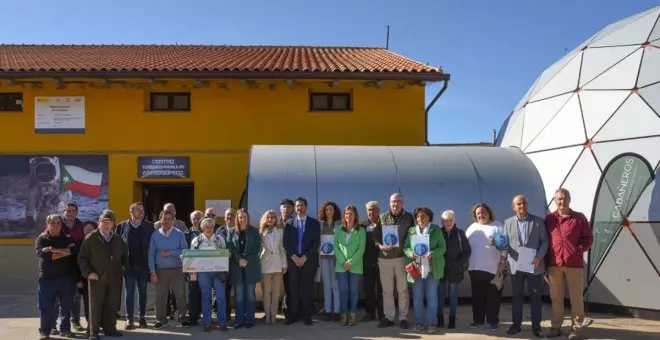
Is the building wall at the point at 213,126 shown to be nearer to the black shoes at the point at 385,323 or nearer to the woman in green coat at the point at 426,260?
the woman in green coat at the point at 426,260

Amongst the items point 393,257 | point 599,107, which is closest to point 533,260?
point 393,257

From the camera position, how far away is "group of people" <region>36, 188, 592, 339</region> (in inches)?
284

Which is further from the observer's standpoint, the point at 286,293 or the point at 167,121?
the point at 167,121

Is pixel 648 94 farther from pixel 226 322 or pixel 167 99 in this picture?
pixel 167 99

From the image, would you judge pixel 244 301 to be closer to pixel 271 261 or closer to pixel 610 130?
pixel 271 261

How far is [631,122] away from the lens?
350 inches

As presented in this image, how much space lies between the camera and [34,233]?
11352 millimetres

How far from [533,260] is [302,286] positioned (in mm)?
3115

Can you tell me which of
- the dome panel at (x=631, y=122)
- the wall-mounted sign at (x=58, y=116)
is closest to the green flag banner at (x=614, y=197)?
the dome panel at (x=631, y=122)

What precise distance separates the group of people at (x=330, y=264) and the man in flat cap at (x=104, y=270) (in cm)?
1

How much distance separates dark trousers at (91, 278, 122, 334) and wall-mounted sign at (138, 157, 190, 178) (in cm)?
449

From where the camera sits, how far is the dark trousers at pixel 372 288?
800 cm

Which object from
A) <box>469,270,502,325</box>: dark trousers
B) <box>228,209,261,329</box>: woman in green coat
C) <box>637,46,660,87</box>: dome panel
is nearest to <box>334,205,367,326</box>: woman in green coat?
<box>228,209,261,329</box>: woman in green coat

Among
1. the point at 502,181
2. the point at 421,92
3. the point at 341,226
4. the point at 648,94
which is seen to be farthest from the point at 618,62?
the point at 341,226
